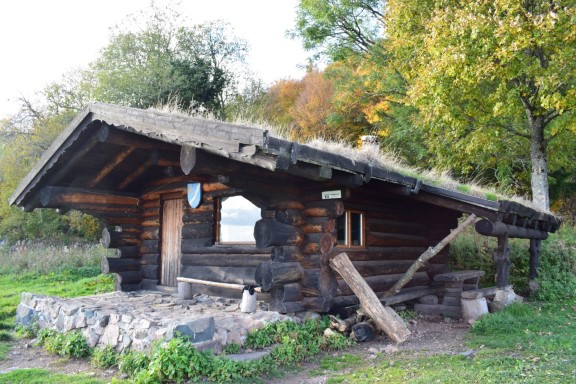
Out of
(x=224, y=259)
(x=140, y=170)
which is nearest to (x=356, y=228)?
(x=224, y=259)

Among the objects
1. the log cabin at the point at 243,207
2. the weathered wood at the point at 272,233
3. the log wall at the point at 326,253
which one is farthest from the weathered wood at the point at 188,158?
the log wall at the point at 326,253

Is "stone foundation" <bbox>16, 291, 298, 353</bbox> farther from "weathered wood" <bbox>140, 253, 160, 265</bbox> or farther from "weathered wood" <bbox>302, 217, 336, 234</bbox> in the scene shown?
"weathered wood" <bbox>302, 217, 336, 234</bbox>

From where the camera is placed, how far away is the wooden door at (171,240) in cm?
1078

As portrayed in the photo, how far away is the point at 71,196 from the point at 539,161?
1361 centimetres

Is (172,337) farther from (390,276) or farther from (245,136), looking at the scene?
(390,276)

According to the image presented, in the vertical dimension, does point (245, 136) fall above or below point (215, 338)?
above

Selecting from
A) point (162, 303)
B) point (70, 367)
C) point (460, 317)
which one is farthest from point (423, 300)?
point (70, 367)

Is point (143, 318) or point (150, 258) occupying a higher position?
point (150, 258)

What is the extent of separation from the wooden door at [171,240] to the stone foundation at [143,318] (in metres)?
0.72

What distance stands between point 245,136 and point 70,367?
14.6ft

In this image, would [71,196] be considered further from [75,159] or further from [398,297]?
[398,297]

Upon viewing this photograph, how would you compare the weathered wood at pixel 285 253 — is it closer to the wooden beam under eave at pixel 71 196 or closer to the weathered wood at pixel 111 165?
the weathered wood at pixel 111 165

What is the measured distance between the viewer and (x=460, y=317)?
9.99m

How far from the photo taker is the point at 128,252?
11.4 meters
